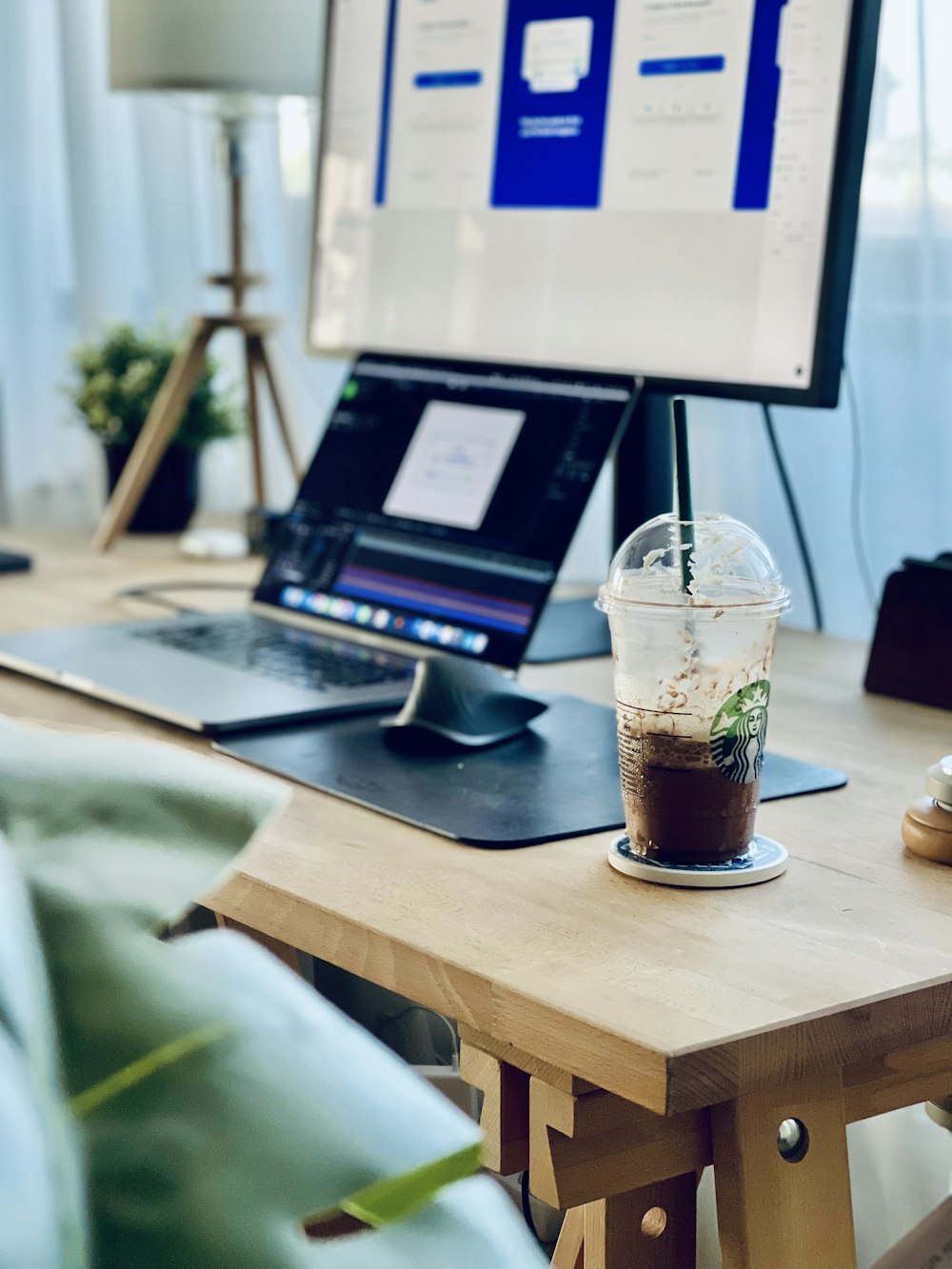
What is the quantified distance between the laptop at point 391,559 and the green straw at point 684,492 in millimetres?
344

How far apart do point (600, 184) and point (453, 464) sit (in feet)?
0.83

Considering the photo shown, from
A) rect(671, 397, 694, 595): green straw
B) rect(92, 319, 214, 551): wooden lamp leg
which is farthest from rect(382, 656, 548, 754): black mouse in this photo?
rect(92, 319, 214, 551): wooden lamp leg

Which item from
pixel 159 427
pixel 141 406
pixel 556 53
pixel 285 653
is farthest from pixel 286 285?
pixel 285 653

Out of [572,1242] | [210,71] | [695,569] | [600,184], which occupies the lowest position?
[572,1242]

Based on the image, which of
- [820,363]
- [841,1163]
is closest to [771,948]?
[841,1163]

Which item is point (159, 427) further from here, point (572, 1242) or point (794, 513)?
point (572, 1242)

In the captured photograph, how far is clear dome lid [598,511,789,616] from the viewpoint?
2.25 feet

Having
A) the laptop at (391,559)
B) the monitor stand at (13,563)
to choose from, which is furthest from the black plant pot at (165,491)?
the laptop at (391,559)

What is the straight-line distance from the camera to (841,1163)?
1.99 feet

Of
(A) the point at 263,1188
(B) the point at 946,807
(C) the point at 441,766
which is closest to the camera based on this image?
(A) the point at 263,1188

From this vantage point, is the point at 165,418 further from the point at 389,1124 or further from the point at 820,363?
the point at 389,1124

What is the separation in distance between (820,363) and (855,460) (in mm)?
369

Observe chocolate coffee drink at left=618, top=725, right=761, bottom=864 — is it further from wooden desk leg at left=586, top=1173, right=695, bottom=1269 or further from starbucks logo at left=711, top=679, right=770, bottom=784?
wooden desk leg at left=586, top=1173, right=695, bottom=1269

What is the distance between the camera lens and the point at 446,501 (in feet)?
3.99
